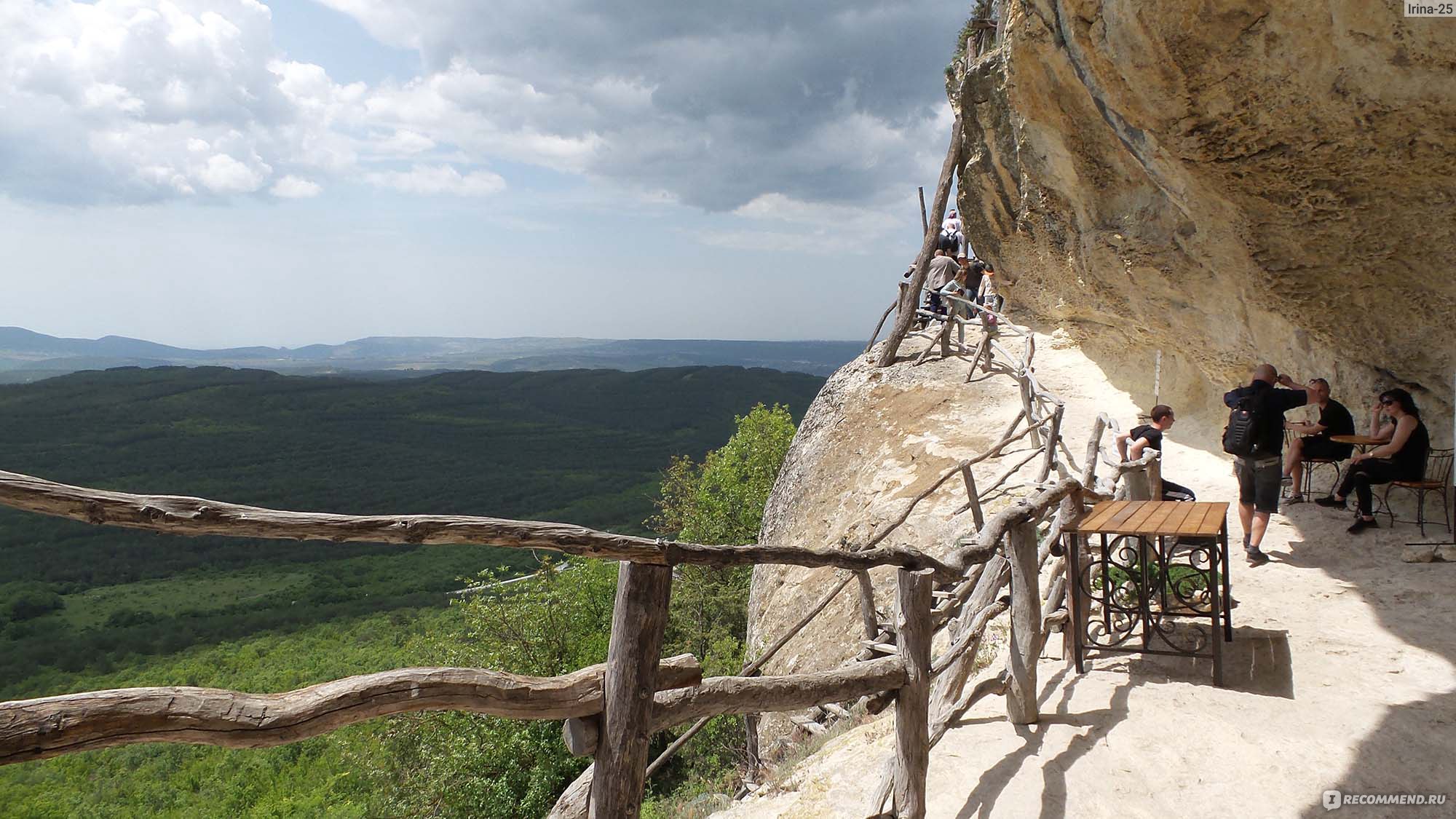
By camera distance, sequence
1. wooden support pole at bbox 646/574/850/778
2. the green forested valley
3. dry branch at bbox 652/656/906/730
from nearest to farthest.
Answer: dry branch at bbox 652/656/906/730
wooden support pole at bbox 646/574/850/778
the green forested valley

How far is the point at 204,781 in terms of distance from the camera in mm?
30219

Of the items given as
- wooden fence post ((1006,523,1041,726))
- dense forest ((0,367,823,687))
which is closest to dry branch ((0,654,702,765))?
wooden fence post ((1006,523,1041,726))

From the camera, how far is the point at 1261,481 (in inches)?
247

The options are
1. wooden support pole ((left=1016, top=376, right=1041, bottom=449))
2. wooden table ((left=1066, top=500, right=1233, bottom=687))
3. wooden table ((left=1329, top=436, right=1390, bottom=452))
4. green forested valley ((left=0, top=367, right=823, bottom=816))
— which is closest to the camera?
wooden table ((left=1066, top=500, right=1233, bottom=687))

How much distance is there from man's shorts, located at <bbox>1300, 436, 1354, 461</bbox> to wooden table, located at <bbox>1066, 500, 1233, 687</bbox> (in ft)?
9.06

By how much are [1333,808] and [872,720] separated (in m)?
2.71

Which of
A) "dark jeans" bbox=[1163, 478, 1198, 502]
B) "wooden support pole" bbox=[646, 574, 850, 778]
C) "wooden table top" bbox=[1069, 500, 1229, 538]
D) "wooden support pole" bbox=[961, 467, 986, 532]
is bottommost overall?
"wooden support pole" bbox=[646, 574, 850, 778]

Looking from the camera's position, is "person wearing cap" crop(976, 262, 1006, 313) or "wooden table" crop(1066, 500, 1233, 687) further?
"person wearing cap" crop(976, 262, 1006, 313)

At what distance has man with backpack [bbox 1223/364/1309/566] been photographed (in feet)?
20.3

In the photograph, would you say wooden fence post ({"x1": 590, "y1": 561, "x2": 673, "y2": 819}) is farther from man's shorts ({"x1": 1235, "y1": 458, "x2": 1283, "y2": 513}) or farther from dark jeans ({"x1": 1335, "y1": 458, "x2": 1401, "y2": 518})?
dark jeans ({"x1": 1335, "y1": 458, "x2": 1401, "y2": 518})

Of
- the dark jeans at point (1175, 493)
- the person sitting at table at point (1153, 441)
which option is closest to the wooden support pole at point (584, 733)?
the person sitting at table at point (1153, 441)

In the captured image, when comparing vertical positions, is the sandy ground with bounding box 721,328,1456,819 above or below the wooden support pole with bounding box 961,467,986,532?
below

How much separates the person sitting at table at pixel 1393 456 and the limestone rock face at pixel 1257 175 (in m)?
0.71

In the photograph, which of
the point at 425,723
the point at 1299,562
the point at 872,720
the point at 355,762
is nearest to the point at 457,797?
the point at 425,723
